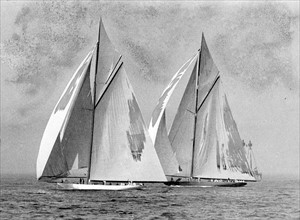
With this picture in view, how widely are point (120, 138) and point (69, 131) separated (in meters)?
4.92

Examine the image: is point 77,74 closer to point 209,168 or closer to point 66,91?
point 66,91

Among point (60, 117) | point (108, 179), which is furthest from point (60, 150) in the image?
point (108, 179)

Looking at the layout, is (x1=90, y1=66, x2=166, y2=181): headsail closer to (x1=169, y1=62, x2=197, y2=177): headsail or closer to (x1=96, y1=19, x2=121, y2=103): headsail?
(x1=96, y1=19, x2=121, y2=103): headsail

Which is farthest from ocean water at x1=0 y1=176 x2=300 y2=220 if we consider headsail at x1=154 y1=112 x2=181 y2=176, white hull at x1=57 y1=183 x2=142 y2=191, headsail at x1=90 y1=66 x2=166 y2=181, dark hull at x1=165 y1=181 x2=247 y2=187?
dark hull at x1=165 y1=181 x2=247 y2=187

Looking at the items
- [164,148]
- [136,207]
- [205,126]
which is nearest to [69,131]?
[136,207]

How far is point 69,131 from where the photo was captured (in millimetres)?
47438

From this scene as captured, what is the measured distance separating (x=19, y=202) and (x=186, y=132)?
24467 millimetres

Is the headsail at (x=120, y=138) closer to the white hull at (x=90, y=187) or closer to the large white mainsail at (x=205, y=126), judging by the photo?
the white hull at (x=90, y=187)

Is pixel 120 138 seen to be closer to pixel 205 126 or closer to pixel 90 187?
pixel 90 187

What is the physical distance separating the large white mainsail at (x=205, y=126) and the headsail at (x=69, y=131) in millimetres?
14728

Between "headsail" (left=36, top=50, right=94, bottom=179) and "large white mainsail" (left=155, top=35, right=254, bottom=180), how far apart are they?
48.3ft

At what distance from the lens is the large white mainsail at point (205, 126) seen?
61594 millimetres

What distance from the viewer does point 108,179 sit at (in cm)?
4994

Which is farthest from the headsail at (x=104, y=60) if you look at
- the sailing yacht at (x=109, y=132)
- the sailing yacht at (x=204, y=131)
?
the sailing yacht at (x=204, y=131)
